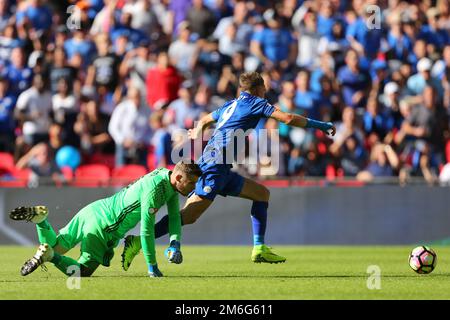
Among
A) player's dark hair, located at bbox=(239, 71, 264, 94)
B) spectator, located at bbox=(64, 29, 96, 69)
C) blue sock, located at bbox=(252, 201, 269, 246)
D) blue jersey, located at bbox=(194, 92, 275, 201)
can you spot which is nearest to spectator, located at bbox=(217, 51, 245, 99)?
spectator, located at bbox=(64, 29, 96, 69)

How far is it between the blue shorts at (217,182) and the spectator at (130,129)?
6492 mm

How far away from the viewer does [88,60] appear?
2045 cm

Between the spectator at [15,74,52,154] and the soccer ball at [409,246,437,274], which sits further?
the spectator at [15,74,52,154]

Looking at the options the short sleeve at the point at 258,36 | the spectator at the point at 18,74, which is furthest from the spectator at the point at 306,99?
the spectator at the point at 18,74

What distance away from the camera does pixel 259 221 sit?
42.0 feet

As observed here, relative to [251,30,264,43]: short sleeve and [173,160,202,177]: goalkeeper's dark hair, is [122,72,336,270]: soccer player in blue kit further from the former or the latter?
[251,30,264,43]: short sleeve

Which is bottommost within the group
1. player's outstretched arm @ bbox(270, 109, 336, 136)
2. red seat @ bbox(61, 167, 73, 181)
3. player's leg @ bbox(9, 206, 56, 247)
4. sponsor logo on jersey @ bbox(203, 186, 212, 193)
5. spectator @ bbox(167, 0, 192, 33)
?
player's leg @ bbox(9, 206, 56, 247)

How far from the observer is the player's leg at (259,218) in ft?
41.3

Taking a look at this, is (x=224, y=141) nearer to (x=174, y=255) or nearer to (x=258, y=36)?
(x=174, y=255)

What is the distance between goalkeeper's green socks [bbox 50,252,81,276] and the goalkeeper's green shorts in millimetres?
133

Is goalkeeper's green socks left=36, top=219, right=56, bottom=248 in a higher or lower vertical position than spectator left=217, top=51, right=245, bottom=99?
lower

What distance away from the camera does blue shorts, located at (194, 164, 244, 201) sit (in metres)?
12.2

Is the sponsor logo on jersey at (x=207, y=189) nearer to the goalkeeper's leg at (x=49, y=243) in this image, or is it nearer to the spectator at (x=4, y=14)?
the goalkeeper's leg at (x=49, y=243)
